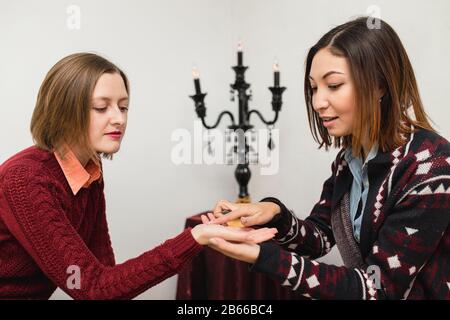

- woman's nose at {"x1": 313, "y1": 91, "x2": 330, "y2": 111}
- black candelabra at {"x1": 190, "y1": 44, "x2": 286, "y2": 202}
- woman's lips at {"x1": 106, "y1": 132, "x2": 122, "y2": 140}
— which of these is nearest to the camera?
woman's nose at {"x1": 313, "y1": 91, "x2": 330, "y2": 111}

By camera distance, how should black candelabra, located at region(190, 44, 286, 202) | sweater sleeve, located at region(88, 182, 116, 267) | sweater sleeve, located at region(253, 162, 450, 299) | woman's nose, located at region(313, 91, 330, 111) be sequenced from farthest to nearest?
black candelabra, located at region(190, 44, 286, 202), sweater sleeve, located at region(88, 182, 116, 267), woman's nose, located at region(313, 91, 330, 111), sweater sleeve, located at region(253, 162, 450, 299)

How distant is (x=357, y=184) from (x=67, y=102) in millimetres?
741

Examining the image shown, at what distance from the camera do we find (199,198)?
2275mm

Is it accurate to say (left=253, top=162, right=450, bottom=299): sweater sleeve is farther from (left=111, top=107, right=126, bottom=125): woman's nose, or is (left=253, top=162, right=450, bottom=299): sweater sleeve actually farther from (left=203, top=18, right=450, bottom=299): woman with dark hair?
(left=111, top=107, right=126, bottom=125): woman's nose

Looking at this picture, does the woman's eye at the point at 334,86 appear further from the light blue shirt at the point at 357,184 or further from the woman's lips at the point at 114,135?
the woman's lips at the point at 114,135

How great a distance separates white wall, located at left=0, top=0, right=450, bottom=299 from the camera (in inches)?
59.9

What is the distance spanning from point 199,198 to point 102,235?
0.99 meters

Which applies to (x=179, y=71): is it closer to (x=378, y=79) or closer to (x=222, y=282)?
(x=222, y=282)

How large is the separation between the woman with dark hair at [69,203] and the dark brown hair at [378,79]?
1.07ft

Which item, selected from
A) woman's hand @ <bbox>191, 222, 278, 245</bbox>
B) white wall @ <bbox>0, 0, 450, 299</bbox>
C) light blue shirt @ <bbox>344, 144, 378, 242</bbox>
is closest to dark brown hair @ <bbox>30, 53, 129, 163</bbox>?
woman's hand @ <bbox>191, 222, 278, 245</bbox>

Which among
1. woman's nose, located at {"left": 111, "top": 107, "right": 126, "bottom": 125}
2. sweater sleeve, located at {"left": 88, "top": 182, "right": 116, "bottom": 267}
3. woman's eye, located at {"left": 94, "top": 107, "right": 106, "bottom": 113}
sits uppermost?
woman's eye, located at {"left": 94, "top": 107, "right": 106, "bottom": 113}

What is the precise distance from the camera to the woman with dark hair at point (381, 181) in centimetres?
89

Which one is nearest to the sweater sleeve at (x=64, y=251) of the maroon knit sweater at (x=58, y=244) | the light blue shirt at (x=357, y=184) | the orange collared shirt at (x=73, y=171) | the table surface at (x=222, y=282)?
the maroon knit sweater at (x=58, y=244)

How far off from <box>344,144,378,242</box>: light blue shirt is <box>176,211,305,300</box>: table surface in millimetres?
785
